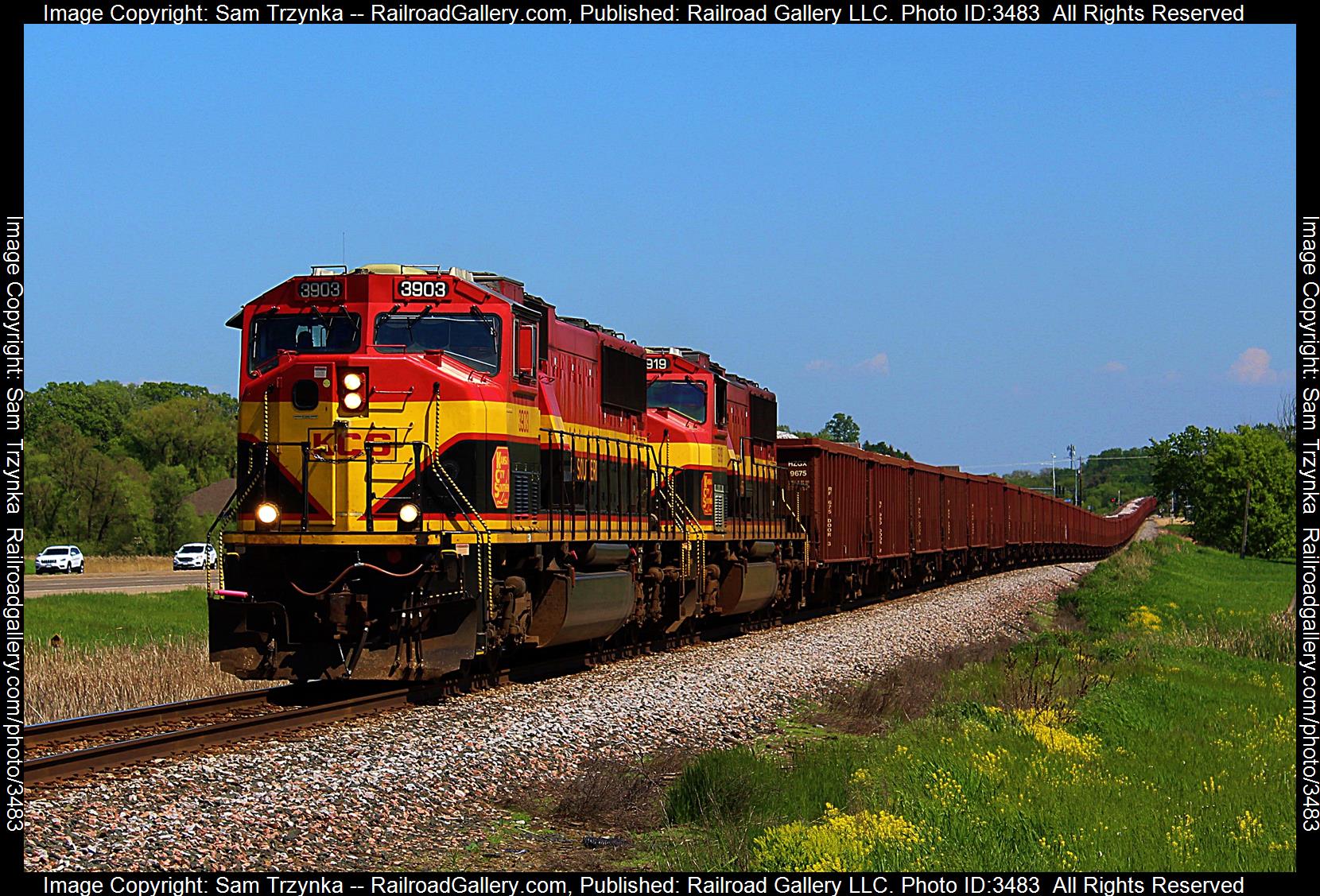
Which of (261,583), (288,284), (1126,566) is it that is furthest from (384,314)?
(1126,566)

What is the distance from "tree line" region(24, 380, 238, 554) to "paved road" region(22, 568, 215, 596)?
9.08 metres

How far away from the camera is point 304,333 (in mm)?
13984

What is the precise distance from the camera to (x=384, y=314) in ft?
45.6

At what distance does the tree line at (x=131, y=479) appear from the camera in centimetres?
7212

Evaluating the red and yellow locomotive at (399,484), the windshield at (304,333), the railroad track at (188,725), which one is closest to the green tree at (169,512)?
the red and yellow locomotive at (399,484)

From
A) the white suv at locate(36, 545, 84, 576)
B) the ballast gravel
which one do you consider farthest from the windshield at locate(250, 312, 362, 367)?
the white suv at locate(36, 545, 84, 576)

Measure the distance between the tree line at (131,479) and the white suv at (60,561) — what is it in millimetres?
3963

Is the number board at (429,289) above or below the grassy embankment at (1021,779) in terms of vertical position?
above

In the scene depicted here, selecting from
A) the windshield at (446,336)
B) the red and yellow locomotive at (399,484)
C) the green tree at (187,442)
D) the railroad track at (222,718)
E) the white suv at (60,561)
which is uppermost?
the green tree at (187,442)

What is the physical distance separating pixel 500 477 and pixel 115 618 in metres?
19.5

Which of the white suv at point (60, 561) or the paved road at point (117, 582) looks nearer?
the paved road at point (117, 582)

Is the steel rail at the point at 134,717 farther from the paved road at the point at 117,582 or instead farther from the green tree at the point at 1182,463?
the green tree at the point at 1182,463
